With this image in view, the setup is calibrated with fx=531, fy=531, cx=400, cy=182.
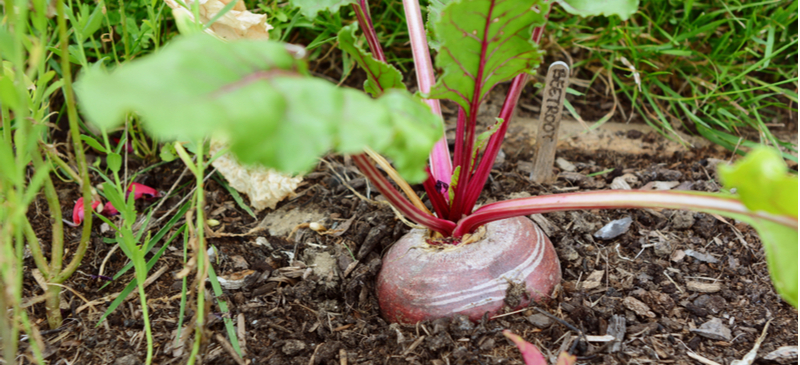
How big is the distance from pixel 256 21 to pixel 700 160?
1.63 meters

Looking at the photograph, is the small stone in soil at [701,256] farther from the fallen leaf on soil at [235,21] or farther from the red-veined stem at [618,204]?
the fallen leaf on soil at [235,21]

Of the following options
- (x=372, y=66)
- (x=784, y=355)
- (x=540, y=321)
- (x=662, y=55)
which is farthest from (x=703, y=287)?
(x=662, y=55)

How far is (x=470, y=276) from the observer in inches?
48.9

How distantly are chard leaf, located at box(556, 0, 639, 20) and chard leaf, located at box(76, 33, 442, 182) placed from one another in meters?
0.67

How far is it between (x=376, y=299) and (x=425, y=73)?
2.01ft

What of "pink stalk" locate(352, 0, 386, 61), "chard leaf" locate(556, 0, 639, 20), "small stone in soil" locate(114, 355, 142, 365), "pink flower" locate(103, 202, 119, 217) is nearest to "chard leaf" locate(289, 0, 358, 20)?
"pink stalk" locate(352, 0, 386, 61)

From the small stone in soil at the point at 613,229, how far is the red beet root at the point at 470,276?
29cm

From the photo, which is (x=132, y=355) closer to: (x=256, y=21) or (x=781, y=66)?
(x=256, y=21)

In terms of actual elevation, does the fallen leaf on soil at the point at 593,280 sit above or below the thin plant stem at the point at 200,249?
below

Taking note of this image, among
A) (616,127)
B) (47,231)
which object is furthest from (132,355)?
(616,127)

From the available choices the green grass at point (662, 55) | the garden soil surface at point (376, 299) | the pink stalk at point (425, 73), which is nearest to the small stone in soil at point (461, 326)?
the garden soil surface at point (376, 299)

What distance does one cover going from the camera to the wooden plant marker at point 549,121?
1.67 m

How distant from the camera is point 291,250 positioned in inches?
62.2

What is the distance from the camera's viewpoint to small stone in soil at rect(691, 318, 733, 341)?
48.6 inches
